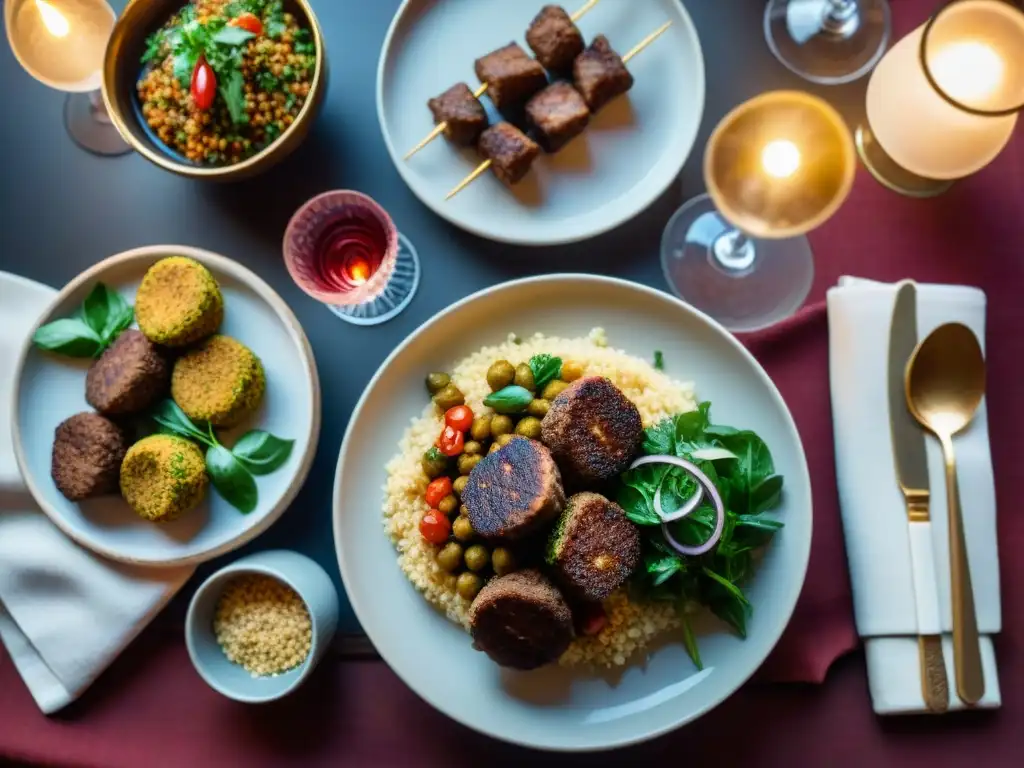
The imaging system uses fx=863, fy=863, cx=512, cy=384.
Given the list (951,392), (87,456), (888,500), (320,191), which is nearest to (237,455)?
(87,456)

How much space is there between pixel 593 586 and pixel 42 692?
135cm

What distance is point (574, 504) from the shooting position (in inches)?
67.7

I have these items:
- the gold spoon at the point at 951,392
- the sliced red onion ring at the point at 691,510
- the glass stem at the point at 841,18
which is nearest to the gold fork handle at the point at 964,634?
the gold spoon at the point at 951,392

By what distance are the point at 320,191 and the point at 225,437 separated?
64cm

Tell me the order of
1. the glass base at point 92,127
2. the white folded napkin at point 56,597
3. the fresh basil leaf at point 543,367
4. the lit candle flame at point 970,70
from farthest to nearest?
1. the glass base at point 92,127
2. the white folded napkin at point 56,597
3. the fresh basil leaf at point 543,367
4. the lit candle flame at point 970,70

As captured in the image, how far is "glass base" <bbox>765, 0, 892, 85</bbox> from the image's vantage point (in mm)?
2055

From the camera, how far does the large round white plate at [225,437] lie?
194 centimetres

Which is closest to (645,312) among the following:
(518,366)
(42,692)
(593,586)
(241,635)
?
(518,366)

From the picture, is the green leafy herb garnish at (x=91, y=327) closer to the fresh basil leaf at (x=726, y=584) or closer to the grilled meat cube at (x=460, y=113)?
the grilled meat cube at (x=460, y=113)

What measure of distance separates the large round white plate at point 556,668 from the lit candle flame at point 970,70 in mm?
699

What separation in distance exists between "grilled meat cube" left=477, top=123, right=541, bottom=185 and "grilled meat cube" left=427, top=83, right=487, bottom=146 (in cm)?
3

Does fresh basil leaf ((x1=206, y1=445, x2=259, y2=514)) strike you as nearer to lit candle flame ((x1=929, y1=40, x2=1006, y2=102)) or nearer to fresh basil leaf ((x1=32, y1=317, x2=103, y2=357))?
fresh basil leaf ((x1=32, y1=317, x2=103, y2=357))

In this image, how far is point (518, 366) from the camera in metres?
1.92

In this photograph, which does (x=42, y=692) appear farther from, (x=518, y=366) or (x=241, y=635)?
(x=518, y=366)
